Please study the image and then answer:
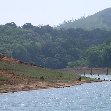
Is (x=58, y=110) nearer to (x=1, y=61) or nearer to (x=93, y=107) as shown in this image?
(x=93, y=107)

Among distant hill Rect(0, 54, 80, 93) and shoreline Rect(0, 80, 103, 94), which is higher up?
distant hill Rect(0, 54, 80, 93)

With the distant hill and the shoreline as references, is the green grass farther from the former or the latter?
the shoreline

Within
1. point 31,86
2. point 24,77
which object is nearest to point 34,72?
point 24,77

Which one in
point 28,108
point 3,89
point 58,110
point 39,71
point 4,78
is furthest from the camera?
point 39,71

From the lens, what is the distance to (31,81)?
5349 inches

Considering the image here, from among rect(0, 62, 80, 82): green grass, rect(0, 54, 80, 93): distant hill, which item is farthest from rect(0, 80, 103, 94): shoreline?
rect(0, 62, 80, 82): green grass

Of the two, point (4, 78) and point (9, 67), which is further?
point (9, 67)

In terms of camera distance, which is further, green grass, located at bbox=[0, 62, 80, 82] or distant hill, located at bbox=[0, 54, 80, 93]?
green grass, located at bbox=[0, 62, 80, 82]

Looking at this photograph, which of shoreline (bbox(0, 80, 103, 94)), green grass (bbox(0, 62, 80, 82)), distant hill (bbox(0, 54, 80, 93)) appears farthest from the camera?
green grass (bbox(0, 62, 80, 82))

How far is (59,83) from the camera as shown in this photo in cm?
13888

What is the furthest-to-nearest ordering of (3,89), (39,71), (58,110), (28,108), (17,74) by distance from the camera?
(39,71), (17,74), (3,89), (28,108), (58,110)

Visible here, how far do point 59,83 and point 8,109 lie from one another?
7019cm

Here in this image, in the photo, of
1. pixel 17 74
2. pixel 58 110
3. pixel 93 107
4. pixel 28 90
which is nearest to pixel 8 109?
pixel 58 110

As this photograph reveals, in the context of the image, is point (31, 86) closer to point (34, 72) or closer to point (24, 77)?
point (24, 77)
